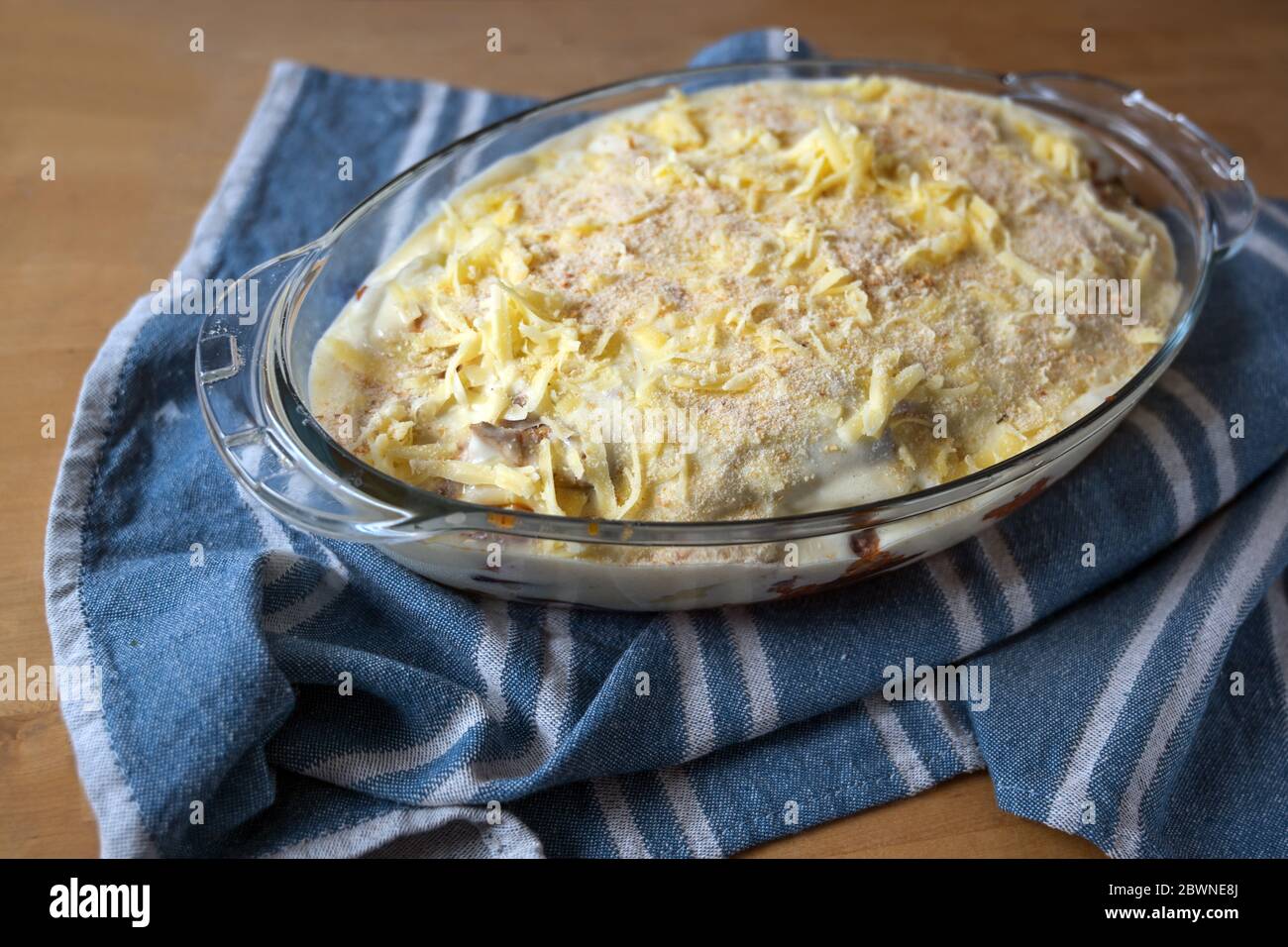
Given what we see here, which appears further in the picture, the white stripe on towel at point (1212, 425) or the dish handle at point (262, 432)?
the white stripe on towel at point (1212, 425)

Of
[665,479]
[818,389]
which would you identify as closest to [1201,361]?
[818,389]

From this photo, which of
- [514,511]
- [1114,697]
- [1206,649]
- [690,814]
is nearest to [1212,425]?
[1206,649]

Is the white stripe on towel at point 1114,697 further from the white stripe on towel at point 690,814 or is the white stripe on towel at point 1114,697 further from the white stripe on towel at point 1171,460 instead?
the white stripe on towel at point 690,814

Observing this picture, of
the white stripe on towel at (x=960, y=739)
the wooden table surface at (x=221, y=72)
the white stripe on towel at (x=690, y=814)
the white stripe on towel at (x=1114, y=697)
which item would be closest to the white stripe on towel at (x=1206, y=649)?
the white stripe on towel at (x=1114, y=697)

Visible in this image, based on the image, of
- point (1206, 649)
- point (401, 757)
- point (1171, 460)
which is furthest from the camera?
point (1171, 460)

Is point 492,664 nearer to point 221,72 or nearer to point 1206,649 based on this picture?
point 1206,649

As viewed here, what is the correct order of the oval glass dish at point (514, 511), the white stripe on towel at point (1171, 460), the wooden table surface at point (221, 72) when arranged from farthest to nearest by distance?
the wooden table surface at point (221, 72) < the white stripe on towel at point (1171, 460) < the oval glass dish at point (514, 511)
